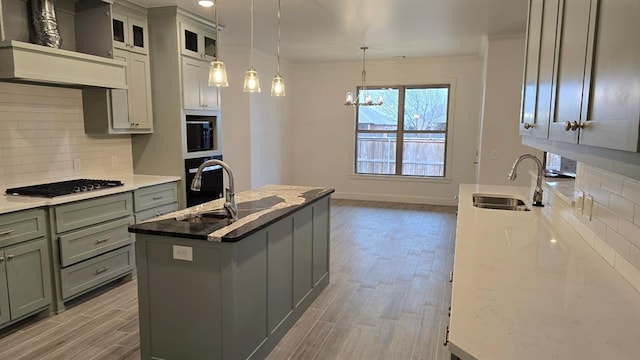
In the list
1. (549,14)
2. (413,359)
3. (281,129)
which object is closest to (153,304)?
(413,359)

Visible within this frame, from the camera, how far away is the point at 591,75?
3.51 feet

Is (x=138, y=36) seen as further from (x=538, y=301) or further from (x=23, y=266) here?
(x=538, y=301)

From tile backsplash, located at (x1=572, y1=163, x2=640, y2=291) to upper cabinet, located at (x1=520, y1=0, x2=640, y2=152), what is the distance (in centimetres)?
36

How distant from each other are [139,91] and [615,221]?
4015 millimetres

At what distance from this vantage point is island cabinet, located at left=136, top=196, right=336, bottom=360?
2.26 m

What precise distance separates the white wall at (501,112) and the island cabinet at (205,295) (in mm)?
3958

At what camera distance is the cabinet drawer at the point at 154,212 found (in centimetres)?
384

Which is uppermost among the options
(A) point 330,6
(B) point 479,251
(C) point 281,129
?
(A) point 330,6

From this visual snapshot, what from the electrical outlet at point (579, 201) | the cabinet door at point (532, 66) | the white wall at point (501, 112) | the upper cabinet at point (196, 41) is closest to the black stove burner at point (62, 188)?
the upper cabinet at point (196, 41)

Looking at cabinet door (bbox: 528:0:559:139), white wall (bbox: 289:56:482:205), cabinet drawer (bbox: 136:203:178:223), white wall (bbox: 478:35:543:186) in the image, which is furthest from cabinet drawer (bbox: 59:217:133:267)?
white wall (bbox: 289:56:482:205)

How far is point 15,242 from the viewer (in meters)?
2.84

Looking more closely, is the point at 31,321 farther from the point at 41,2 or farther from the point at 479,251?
the point at 479,251

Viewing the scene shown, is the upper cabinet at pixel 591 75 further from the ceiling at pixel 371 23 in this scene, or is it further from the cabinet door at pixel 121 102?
the cabinet door at pixel 121 102

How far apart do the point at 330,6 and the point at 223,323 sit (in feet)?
10.4
